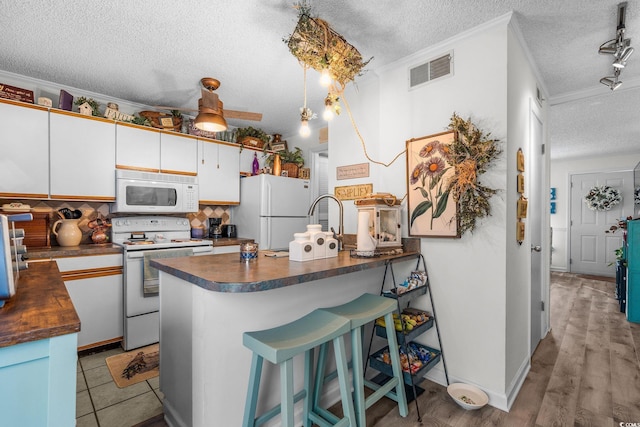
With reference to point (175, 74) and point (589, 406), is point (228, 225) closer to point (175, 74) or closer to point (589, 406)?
point (175, 74)

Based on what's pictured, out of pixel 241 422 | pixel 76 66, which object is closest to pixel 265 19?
pixel 76 66

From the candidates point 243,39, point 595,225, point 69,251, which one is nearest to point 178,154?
point 69,251

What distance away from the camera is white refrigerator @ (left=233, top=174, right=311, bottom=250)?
3.84 meters

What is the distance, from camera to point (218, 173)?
385 centimetres

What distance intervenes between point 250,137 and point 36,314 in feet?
11.6

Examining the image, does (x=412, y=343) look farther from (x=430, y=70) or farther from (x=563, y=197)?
(x=563, y=197)

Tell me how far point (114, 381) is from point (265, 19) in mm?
2787

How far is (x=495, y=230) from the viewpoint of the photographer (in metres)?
2.01

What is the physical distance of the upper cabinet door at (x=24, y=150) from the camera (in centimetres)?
254

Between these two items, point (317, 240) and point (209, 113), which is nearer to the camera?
point (317, 240)

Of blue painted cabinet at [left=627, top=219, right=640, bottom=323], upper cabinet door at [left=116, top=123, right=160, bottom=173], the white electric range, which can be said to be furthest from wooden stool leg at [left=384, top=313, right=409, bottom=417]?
blue painted cabinet at [left=627, top=219, right=640, bottom=323]

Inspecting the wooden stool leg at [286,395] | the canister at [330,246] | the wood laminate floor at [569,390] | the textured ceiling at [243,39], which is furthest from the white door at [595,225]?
the wooden stool leg at [286,395]

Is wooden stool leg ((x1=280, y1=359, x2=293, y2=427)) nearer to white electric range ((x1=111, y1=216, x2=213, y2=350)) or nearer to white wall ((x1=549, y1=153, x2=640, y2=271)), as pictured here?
white electric range ((x1=111, y1=216, x2=213, y2=350))

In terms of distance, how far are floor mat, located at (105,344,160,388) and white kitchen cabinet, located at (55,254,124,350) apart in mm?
253
